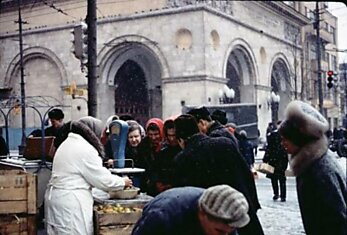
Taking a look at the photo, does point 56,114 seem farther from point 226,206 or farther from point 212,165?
point 226,206

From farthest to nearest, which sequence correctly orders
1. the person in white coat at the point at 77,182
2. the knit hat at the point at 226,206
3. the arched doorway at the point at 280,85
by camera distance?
the arched doorway at the point at 280,85 → the person in white coat at the point at 77,182 → the knit hat at the point at 226,206

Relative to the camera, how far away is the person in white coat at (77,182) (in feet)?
17.3

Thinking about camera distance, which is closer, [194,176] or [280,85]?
[194,176]

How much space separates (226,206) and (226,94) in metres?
15.5

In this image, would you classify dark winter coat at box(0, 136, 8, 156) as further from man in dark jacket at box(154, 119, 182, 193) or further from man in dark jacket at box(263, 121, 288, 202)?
man in dark jacket at box(263, 121, 288, 202)

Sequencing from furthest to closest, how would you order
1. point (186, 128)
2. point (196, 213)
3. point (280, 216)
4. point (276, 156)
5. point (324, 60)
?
point (276, 156) → point (280, 216) → point (324, 60) → point (186, 128) → point (196, 213)

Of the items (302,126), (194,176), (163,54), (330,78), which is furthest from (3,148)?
(163,54)

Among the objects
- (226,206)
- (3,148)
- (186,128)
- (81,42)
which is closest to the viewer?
(226,206)

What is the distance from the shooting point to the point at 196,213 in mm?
3000

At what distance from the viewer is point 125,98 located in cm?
2366

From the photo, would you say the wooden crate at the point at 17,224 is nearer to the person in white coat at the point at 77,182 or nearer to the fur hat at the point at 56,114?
the person in white coat at the point at 77,182

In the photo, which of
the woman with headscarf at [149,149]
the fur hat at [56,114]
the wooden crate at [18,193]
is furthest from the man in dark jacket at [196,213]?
the fur hat at [56,114]

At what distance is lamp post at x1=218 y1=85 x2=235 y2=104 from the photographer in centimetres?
1821

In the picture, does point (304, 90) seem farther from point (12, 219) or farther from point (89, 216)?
point (12, 219)
